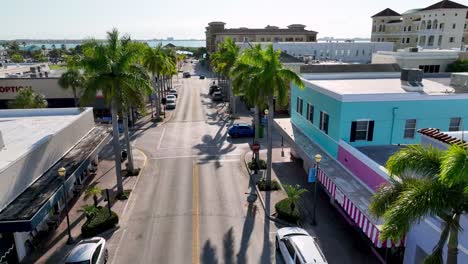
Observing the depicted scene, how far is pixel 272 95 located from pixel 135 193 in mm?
13406

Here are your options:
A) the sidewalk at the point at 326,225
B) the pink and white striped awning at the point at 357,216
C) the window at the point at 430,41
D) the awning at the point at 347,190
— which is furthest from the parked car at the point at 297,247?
the window at the point at 430,41

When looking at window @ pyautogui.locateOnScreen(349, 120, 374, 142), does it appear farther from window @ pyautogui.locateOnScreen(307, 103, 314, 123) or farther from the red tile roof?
the red tile roof

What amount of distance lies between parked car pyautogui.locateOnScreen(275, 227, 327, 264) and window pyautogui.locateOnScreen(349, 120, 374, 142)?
8.67m

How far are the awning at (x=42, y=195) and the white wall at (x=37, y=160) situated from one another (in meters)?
0.35

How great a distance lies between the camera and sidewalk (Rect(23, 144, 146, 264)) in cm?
1977

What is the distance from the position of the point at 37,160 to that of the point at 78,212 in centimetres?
479

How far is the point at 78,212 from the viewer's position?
80.5ft

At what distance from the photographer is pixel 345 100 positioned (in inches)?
932

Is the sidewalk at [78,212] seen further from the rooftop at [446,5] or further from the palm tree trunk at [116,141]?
the rooftop at [446,5]

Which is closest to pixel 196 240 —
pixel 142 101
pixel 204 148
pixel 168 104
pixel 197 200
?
pixel 197 200

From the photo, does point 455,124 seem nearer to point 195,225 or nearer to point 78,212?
point 195,225

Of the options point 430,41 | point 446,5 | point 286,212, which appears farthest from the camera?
point 430,41

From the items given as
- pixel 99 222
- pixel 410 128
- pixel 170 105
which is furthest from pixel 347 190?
pixel 170 105

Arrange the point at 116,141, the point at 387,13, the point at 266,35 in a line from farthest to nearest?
1. the point at 266,35
2. the point at 387,13
3. the point at 116,141
